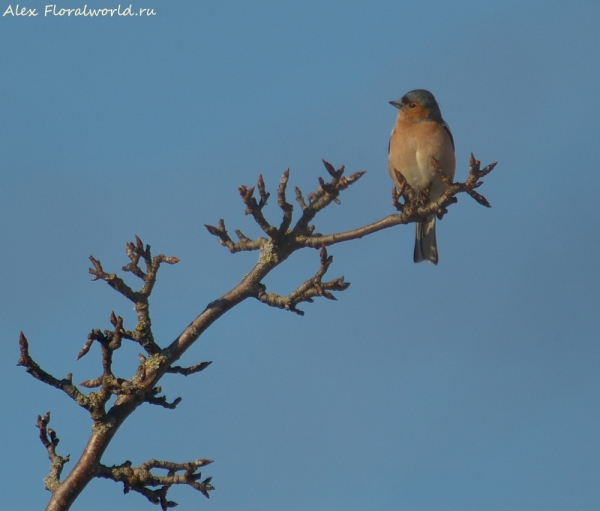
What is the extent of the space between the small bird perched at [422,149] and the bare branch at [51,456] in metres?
4.56

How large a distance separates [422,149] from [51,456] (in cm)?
541

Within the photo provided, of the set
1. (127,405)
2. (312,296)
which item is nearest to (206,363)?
(127,405)

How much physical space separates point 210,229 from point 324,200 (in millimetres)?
755

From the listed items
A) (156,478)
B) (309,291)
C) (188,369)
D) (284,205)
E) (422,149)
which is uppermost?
(422,149)

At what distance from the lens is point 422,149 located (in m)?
8.29

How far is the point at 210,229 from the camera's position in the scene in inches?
191

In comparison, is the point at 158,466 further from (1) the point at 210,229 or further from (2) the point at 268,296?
(1) the point at 210,229

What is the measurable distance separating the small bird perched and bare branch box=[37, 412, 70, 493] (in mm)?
4558

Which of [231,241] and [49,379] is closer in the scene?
[49,379]

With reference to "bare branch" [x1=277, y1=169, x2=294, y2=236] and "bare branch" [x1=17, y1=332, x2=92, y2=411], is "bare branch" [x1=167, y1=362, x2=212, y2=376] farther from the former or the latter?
"bare branch" [x1=277, y1=169, x2=294, y2=236]

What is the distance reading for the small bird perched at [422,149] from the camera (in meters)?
8.23

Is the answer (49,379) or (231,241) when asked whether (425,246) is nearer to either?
(231,241)

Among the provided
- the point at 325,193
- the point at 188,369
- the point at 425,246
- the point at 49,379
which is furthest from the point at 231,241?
the point at 425,246

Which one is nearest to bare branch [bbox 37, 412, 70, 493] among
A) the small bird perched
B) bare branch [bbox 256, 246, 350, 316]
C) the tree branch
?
the tree branch
